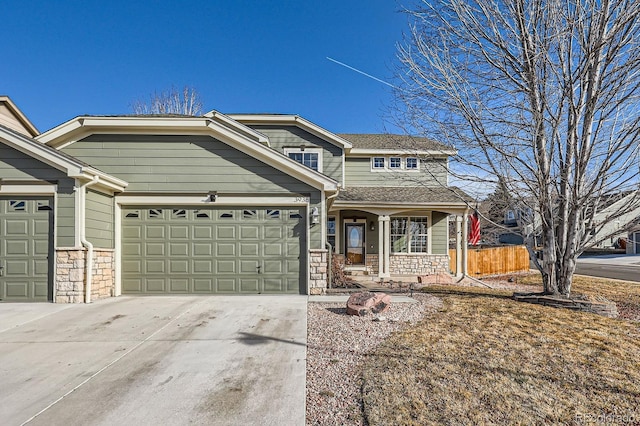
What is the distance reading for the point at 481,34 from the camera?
307 inches

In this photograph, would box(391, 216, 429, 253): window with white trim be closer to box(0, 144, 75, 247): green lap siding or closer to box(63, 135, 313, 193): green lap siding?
box(63, 135, 313, 193): green lap siding

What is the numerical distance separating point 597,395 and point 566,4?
23.2 feet

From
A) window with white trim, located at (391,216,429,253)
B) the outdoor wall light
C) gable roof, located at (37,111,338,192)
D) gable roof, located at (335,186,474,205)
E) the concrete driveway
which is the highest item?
gable roof, located at (37,111,338,192)

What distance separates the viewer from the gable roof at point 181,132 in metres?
8.77

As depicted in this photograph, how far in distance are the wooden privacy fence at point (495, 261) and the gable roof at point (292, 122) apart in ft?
23.8

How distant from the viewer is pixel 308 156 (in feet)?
46.4

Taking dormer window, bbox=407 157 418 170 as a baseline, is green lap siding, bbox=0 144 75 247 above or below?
below

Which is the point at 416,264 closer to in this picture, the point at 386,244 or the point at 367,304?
the point at 386,244

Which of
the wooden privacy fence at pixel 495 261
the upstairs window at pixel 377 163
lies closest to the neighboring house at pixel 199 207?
the upstairs window at pixel 377 163

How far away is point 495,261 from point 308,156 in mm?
9612

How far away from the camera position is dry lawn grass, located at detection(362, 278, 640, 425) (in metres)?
3.23

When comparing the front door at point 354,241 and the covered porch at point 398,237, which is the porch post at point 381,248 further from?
the front door at point 354,241

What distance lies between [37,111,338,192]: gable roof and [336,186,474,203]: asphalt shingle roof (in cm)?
433

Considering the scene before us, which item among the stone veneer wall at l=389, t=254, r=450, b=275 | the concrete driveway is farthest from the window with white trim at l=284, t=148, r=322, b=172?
the concrete driveway
